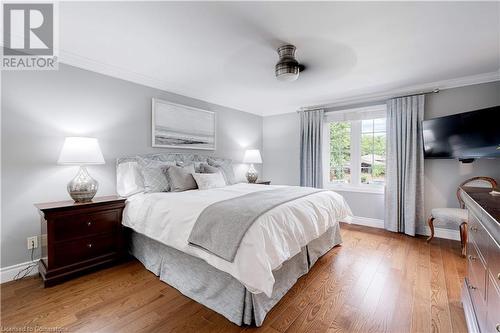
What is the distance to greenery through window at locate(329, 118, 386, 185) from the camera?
395 cm

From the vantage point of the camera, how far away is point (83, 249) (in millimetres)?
2266

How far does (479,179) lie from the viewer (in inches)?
118

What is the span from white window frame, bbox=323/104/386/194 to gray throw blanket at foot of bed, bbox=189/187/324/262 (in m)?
2.83

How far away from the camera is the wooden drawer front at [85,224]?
2.11m

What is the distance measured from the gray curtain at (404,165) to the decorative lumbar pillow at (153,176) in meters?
3.55

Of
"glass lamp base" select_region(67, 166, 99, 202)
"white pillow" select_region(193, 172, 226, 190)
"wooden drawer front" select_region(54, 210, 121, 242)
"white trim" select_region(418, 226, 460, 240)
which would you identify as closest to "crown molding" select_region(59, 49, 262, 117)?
"glass lamp base" select_region(67, 166, 99, 202)

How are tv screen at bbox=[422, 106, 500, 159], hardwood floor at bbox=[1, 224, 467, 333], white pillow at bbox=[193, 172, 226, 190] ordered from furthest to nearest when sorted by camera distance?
white pillow at bbox=[193, 172, 226, 190]
tv screen at bbox=[422, 106, 500, 159]
hardwood floor at bbox=[1, 224, 467, 333]

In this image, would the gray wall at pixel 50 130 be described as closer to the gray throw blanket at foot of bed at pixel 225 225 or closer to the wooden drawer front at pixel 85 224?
the wooden drawer front at pixel 85 224

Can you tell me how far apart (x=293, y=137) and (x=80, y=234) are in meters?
4.05

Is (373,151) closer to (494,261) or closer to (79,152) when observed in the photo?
(494,261)

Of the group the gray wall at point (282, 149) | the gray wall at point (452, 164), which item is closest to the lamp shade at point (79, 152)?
the gray wall at point (282, 149)

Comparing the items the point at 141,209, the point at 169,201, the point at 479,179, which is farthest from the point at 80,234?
the point at 479,179

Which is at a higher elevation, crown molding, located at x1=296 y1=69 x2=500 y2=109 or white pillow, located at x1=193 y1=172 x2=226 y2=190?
crown molding, located at x1=296 y1=69 x2=500 y2=109

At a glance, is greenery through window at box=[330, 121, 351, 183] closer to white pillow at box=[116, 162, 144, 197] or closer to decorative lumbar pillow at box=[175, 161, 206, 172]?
decorative lumbar pillow at box=[175, 161, 206, 172]
